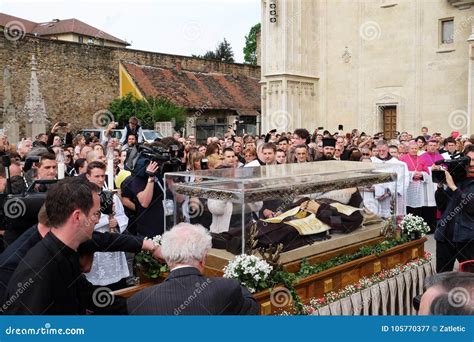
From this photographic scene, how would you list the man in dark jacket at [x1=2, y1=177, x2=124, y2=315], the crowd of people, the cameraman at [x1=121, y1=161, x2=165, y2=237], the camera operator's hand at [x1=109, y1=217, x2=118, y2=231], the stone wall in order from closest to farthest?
the man in dark jacket at [x1=2, y1=177, x2=124, y2=315] < the crowd of people < the camera operator's hand at [x1=109, y1=217, x2=118, y2=231] < the cameraman at [x1=121, y1=161, x2=165, y2=237] < the stone wall

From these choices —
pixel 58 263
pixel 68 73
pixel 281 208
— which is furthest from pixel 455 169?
pixel 68 73

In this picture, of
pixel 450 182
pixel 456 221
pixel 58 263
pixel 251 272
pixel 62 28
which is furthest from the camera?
pixel 62 28

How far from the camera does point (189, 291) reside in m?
2.97

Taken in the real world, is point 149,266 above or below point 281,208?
below

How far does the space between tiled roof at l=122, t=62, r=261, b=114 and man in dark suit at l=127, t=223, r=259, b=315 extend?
100ft

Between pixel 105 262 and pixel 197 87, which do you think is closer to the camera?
pixel 105 262

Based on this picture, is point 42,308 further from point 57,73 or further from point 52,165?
point 57,73

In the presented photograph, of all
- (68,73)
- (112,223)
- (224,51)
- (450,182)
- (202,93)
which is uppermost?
(224,51)

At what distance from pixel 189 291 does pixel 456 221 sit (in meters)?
4.34

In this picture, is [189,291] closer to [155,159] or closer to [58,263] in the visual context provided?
[58,263]

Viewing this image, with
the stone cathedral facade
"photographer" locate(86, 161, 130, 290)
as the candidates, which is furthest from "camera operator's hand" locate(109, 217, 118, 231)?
the stone cathedral facade

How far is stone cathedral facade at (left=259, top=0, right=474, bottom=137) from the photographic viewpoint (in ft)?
67.2

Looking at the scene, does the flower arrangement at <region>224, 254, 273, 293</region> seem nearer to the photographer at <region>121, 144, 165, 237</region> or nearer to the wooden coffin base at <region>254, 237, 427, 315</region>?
the wooden coffin base at <region>254, 237, 427, 315</region>
